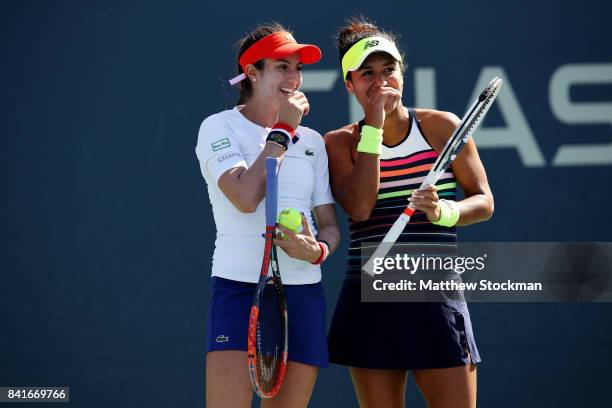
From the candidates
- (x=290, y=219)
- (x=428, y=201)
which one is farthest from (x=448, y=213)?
(x=290, y=219)

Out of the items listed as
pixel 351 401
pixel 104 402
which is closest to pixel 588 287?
pixel 351 401

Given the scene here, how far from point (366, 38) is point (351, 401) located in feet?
7.09

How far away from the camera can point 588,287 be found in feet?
14.9

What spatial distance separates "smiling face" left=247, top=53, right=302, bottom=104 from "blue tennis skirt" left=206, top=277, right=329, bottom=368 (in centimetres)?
55

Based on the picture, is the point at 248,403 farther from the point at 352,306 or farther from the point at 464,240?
the point at 464,240

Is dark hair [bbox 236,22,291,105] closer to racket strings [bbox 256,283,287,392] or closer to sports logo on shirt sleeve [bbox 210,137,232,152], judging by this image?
sports logo on shirt sleeve [bbox 210,137,232,152]

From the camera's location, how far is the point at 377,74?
294 cm

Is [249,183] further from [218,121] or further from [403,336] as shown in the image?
[403,336]

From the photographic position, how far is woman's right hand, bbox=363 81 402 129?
9.38 feet

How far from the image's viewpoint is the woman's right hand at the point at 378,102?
286 cm

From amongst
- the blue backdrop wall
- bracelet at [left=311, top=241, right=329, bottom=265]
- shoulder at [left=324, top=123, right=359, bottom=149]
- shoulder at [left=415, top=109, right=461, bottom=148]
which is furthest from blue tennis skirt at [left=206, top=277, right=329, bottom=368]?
the blue backdrop wall

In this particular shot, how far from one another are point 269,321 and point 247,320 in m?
0.06

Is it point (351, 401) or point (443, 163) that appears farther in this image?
point (351, 401)

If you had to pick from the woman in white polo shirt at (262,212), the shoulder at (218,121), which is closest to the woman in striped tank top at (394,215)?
the woman in white polo shirt at (262,212)
